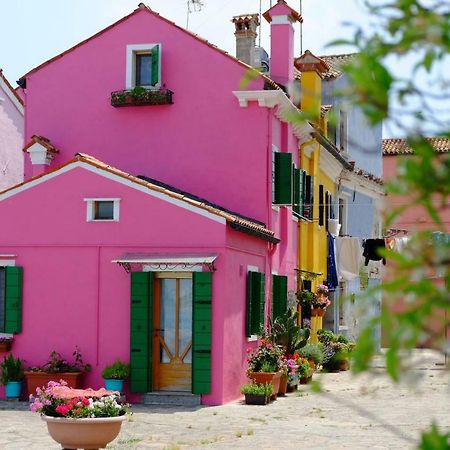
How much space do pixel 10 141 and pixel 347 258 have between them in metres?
9.06

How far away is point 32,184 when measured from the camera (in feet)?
59.1

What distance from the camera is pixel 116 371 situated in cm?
1684

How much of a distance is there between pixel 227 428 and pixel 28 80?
1012cm

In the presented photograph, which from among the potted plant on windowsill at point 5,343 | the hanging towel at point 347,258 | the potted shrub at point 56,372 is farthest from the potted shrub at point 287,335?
the hanging towel at point 347,258

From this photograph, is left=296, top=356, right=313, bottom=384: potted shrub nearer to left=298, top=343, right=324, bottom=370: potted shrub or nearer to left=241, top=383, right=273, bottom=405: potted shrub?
left=298, top=343, right=324, bottom=370: potted shrub

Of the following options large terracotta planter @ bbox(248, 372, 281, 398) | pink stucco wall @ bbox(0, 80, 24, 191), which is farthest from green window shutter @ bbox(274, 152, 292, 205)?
pink stucco wall @ bbox(0, 80, 24, 191)

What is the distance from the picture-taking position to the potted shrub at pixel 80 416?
34.9ft

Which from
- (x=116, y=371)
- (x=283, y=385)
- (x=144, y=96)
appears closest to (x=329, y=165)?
(x=144, y=96)

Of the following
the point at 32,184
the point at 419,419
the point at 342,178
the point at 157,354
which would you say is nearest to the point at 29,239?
the point at 32,184

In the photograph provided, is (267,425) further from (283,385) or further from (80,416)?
(283,385)

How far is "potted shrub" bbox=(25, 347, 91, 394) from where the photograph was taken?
17.0 metres

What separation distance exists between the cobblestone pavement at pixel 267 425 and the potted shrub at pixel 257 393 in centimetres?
17

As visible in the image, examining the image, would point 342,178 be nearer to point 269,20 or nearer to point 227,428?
point 269,20

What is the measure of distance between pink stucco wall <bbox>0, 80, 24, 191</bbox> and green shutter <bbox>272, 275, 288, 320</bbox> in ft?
27.3
